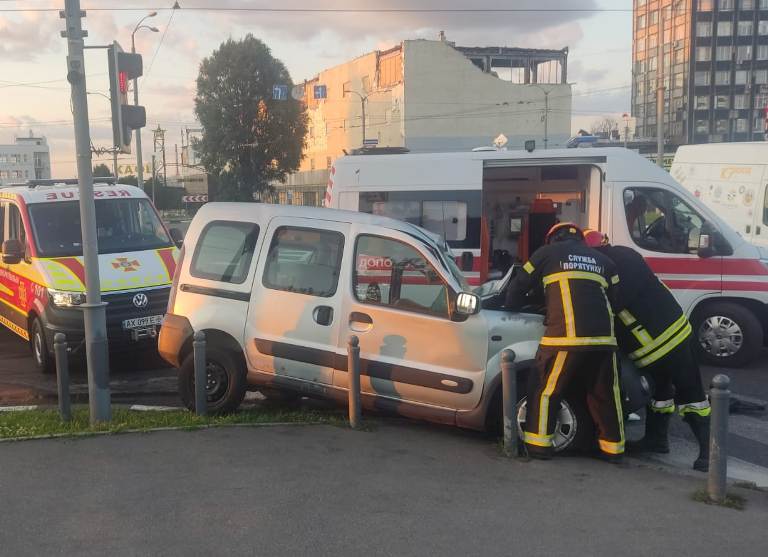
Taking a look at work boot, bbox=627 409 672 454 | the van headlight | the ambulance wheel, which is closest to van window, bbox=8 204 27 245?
the ambulance wheel

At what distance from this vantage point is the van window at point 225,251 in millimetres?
6254

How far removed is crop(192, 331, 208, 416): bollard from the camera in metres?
5.93

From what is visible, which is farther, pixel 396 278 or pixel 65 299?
pixel 65 299

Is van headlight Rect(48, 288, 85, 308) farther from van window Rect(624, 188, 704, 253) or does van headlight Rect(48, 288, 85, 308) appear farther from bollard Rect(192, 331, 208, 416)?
van window Rect(624, 188, 704, 253)

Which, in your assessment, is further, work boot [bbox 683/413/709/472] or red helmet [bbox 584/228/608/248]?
red helmet [bbox 584/228/608/248]

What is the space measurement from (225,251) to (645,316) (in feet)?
11.5

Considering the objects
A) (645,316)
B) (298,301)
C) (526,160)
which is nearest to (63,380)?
(298,301)

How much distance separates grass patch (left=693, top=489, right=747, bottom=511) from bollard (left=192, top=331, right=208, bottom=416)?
3768mm

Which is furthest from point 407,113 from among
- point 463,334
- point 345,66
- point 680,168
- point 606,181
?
point 463,334

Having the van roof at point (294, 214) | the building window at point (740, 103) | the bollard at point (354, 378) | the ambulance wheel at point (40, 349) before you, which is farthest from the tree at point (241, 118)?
the building window at point (740, 103)

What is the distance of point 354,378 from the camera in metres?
5.65

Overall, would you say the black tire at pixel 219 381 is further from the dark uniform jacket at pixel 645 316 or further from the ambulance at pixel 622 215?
the ambulance at pixel 622 215

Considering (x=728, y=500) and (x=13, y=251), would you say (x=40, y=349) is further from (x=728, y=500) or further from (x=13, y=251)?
(x=728, y=500)

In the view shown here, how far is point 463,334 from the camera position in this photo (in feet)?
18.1
